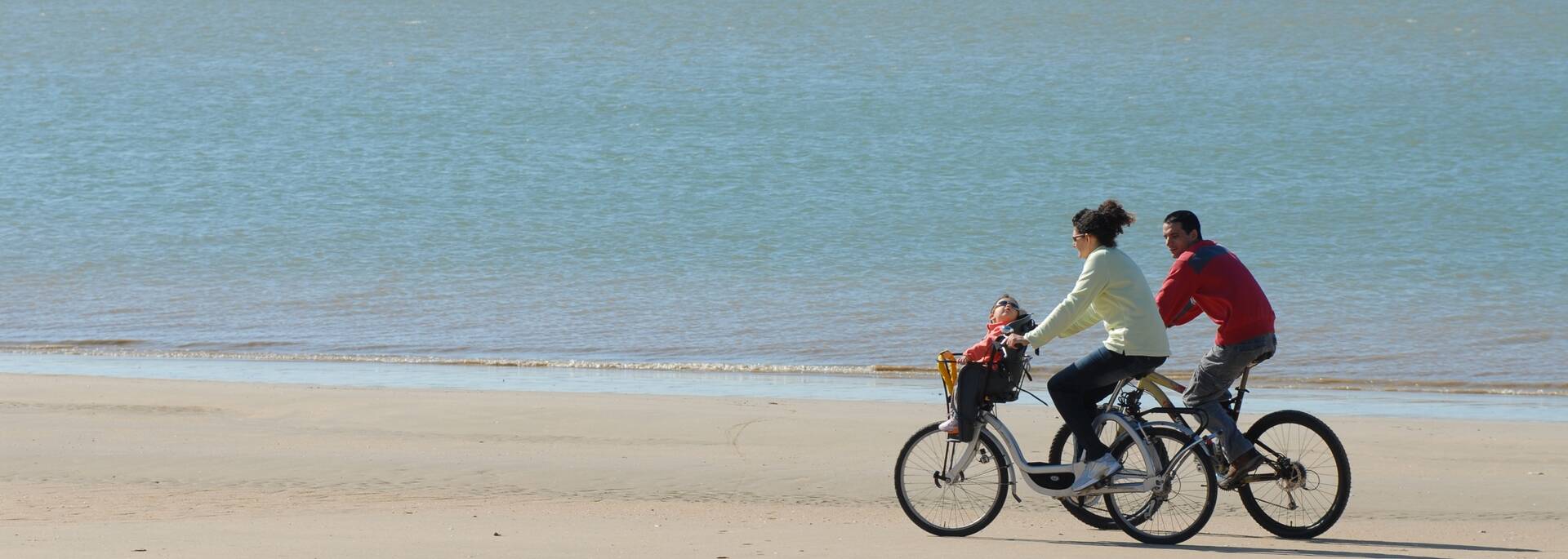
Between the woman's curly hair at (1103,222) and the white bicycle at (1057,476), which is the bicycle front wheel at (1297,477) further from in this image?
the woman's curly hair at (1103,222)

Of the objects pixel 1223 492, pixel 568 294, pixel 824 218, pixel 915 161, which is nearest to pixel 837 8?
pixel 915 161

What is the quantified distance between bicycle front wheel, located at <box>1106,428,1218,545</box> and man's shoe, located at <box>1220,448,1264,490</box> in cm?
14

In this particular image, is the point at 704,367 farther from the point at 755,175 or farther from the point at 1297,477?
the point at 755,175

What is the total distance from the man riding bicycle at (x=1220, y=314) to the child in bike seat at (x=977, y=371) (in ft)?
1.82

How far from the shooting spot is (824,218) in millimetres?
27641

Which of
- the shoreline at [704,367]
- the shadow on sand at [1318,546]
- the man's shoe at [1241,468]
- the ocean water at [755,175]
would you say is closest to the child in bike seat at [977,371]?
the shadow on sand at [1318,546]

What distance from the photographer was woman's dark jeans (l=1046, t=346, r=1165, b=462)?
18.3 feet

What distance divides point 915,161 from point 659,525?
27369 millimetres

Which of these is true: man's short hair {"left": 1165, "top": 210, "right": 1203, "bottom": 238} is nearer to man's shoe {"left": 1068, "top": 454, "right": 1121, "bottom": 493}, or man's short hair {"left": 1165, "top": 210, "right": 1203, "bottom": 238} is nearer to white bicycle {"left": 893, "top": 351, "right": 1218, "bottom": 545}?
white bicycle {"left": 893, "top": 351, "right": 1218, "bottom": 545}

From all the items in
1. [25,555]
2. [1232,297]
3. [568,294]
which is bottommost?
[568,294]

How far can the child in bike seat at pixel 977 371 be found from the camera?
562 cm

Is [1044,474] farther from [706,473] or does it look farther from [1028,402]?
[1028,402]

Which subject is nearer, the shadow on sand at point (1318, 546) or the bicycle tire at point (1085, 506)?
the shadow on sand at point (1318, 546)

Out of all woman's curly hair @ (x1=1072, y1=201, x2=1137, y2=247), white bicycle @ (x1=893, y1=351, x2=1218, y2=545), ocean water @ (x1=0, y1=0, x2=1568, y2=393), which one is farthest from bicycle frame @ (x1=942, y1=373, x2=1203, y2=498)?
ocean water @ (x1=0, y1=0, x2=1568, y2=393)
